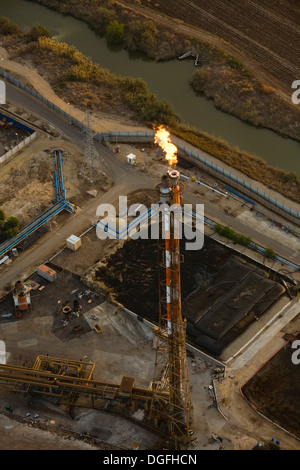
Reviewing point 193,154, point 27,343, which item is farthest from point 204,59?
point 27,343

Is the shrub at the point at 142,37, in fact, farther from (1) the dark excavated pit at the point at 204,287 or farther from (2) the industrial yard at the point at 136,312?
(1) the dark excavated pit at the point at 204,287

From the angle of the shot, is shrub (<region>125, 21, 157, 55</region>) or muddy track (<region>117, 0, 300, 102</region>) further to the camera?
shrub (<region>125, 21, 157, 55</region>)

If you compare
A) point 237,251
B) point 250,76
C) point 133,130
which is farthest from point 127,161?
point 250,76

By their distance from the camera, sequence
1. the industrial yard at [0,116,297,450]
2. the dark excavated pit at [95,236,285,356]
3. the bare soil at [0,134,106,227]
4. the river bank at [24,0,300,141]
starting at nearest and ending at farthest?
the industrial yard at [0,116,297,450] → the dark excavated pit at [95,236,285,356] → the bare soil at [0,134,106,227] → the river bank at [24,0,300,141]

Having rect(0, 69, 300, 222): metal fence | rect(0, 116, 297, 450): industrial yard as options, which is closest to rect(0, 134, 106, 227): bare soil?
rect(0, 116, 297, 450): industrial yard

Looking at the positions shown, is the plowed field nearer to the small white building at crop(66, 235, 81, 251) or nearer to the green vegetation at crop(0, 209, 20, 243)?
the small white building at crop(66, 235, 81, 251)

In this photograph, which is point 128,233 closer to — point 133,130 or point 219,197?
point 219,197
